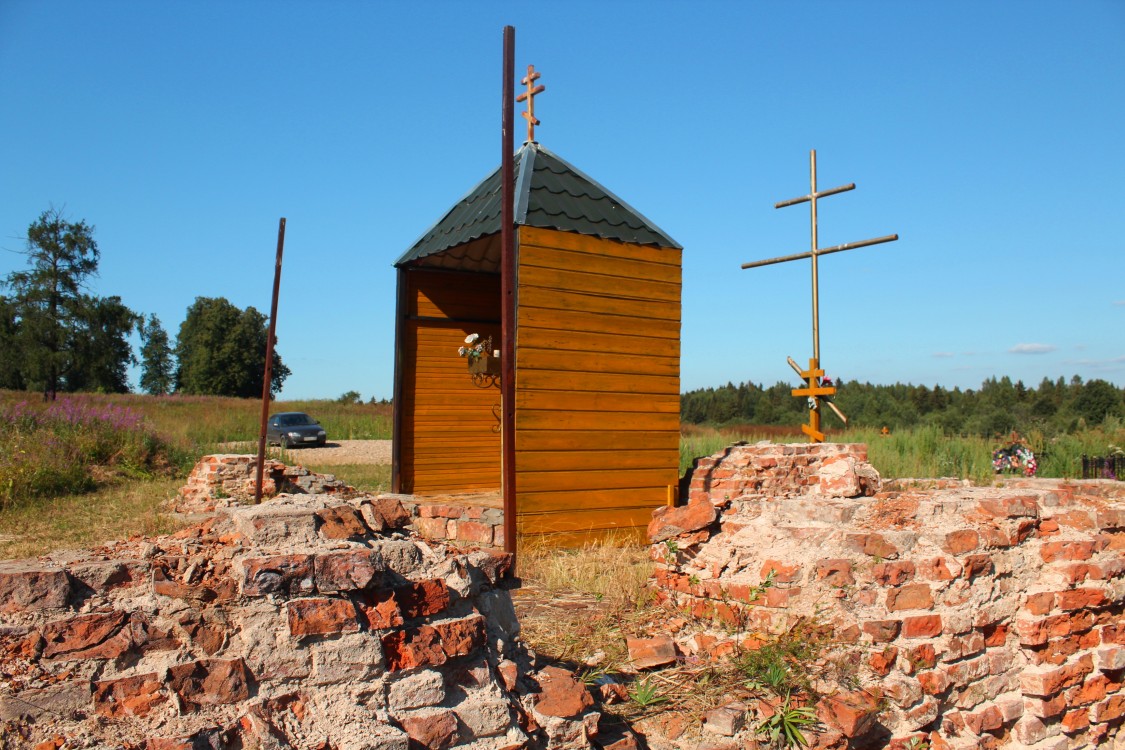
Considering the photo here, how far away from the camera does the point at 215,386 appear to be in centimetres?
5319

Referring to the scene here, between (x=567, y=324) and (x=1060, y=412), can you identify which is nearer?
(x=567, y=324)

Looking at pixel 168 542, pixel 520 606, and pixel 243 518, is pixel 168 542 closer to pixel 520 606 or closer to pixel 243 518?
pixel 243 518

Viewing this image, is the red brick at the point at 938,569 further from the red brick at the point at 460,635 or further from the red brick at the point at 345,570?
the red brick at the point at 345,570

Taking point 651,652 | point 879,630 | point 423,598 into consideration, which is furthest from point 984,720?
point 423,598

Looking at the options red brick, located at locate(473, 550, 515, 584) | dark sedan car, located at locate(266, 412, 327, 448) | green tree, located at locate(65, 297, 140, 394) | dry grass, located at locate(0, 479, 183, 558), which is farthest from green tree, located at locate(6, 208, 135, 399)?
red brick, located at locate(473, 550, 515, 584)

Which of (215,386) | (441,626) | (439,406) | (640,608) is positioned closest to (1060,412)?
(439,406)

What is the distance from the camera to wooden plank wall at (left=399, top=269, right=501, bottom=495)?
8852mm

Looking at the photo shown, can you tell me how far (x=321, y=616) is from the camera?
7.68 ft

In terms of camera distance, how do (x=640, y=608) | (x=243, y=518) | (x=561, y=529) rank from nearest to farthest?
(x=243, y=518)
(x=640, y=608)
(x=561, y=529)

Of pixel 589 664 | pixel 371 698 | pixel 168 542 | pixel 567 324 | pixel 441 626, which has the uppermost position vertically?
pixel 567 324

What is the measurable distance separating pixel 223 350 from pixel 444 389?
163 ft

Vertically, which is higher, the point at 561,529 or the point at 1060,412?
the point at 1060,412

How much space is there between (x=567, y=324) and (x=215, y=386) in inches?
2040

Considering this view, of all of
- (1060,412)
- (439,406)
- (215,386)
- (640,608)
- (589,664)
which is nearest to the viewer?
(589,664)
